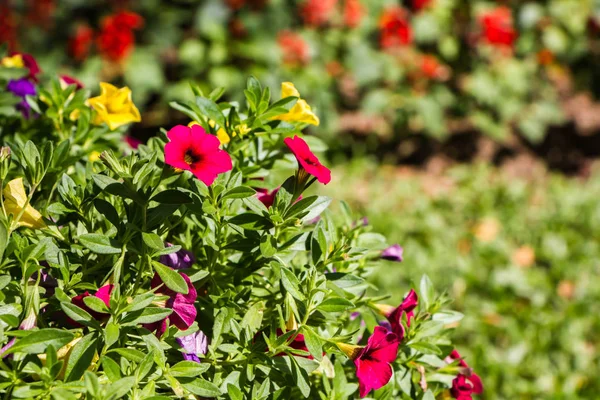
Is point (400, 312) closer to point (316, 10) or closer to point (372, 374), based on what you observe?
point (372, 374)

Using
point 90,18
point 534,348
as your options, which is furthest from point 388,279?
point 90,18

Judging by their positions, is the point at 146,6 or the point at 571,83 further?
the point at 571,83

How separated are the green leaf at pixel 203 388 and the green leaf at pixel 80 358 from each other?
148 mm

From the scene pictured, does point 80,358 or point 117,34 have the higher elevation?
point 80,358

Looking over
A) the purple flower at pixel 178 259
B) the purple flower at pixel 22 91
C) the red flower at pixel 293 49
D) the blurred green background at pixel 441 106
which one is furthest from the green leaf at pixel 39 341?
the red flower at pixel 293 49

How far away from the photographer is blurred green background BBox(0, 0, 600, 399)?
9.94 feet

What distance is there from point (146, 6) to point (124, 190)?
9.64 ft

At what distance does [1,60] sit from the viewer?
1.78 meters

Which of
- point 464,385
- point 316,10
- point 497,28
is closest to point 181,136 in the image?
point 464,385

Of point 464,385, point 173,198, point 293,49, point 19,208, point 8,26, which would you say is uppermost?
point 173,198

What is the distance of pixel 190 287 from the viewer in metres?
1.11

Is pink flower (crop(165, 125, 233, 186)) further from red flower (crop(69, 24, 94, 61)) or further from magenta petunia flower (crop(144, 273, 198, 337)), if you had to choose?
red flower (crop(69, 24, 94, 61))

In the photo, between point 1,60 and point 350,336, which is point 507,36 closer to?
point 1,60

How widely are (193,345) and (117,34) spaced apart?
2.82m
